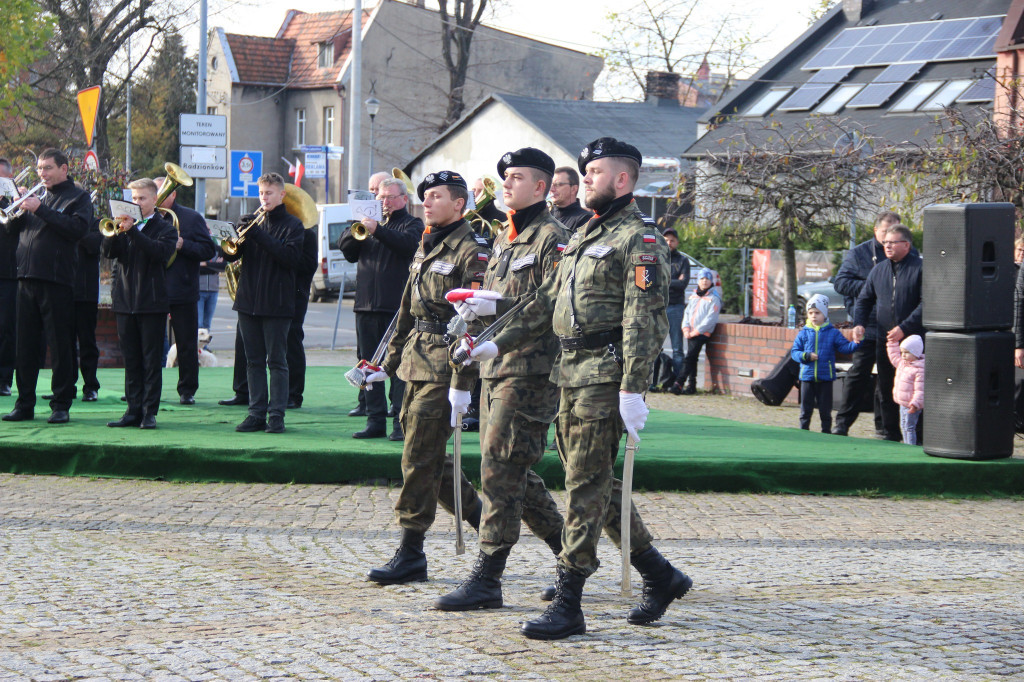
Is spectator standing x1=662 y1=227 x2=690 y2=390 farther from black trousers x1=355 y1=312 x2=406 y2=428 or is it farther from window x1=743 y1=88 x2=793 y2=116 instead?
window x1=743 y1=88 x2=793 y2=116

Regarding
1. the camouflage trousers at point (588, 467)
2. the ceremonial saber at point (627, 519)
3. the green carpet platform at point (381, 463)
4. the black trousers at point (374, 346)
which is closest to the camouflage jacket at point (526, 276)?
the camouflage trousers at point (588, 467)

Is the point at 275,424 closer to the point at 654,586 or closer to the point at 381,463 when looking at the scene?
the point at 381,463

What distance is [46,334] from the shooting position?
33.6ft

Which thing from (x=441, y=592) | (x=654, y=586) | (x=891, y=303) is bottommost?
(x=441, y=592)

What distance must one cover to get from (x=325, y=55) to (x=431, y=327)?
173 feet

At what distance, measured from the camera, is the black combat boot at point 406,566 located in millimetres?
6156

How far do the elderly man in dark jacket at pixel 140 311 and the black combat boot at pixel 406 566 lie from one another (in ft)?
14.3

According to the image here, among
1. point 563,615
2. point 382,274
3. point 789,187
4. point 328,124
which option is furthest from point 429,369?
point 328,124

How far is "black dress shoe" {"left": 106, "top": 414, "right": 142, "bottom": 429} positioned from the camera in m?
10.1

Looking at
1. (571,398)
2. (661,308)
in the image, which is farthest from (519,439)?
(661,308)

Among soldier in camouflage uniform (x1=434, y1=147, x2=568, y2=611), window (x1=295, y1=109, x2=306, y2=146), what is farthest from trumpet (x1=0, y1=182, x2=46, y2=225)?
window (x1=295, y1=109, x2=306, y2=146)

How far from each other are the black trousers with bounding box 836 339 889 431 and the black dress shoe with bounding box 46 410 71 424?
21.2 ft

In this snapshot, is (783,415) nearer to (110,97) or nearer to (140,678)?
(140,678)

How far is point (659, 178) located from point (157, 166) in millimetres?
23620
